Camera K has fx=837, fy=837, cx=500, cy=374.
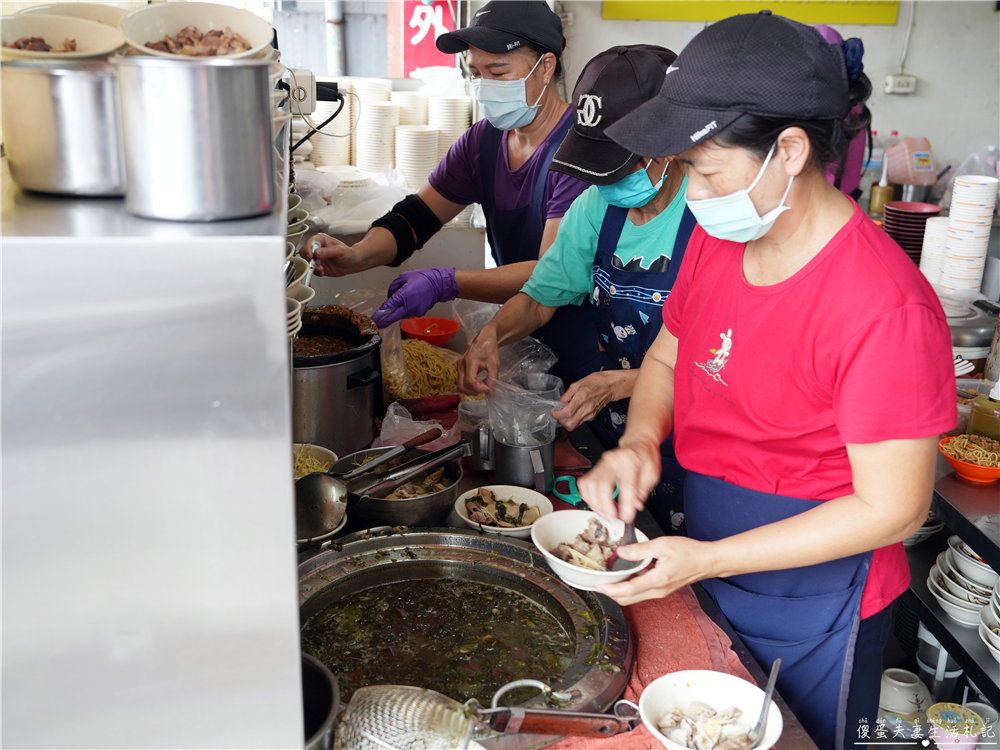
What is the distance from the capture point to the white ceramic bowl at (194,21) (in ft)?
3.86

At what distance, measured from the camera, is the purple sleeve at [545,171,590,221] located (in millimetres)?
3031

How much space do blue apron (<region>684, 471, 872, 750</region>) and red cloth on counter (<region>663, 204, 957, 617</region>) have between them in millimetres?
45

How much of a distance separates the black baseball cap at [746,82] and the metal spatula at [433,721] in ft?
3.32

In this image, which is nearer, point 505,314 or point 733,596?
point 733,596

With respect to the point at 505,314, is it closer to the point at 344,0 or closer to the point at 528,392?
the point at 528,392

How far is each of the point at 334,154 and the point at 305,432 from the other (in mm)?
3648

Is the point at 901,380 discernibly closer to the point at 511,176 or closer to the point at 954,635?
the point at 954,635

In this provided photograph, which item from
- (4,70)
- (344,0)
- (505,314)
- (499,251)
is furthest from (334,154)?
(4,70)

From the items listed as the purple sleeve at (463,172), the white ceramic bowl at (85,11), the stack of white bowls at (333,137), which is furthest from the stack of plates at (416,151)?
the white ceramic bowl at (85,11)

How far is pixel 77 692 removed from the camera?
1050mm

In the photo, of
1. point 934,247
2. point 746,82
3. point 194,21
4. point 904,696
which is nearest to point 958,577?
point 904,696

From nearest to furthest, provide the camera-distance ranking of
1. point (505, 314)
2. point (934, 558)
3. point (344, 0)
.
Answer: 1. point (505, 314)
2. point (934, 558)
3. point (344, 0)

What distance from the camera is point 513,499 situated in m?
2.19

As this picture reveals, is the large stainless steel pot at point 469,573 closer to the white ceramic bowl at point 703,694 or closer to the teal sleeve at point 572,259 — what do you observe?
the white ceramic bowl at point 703,694
